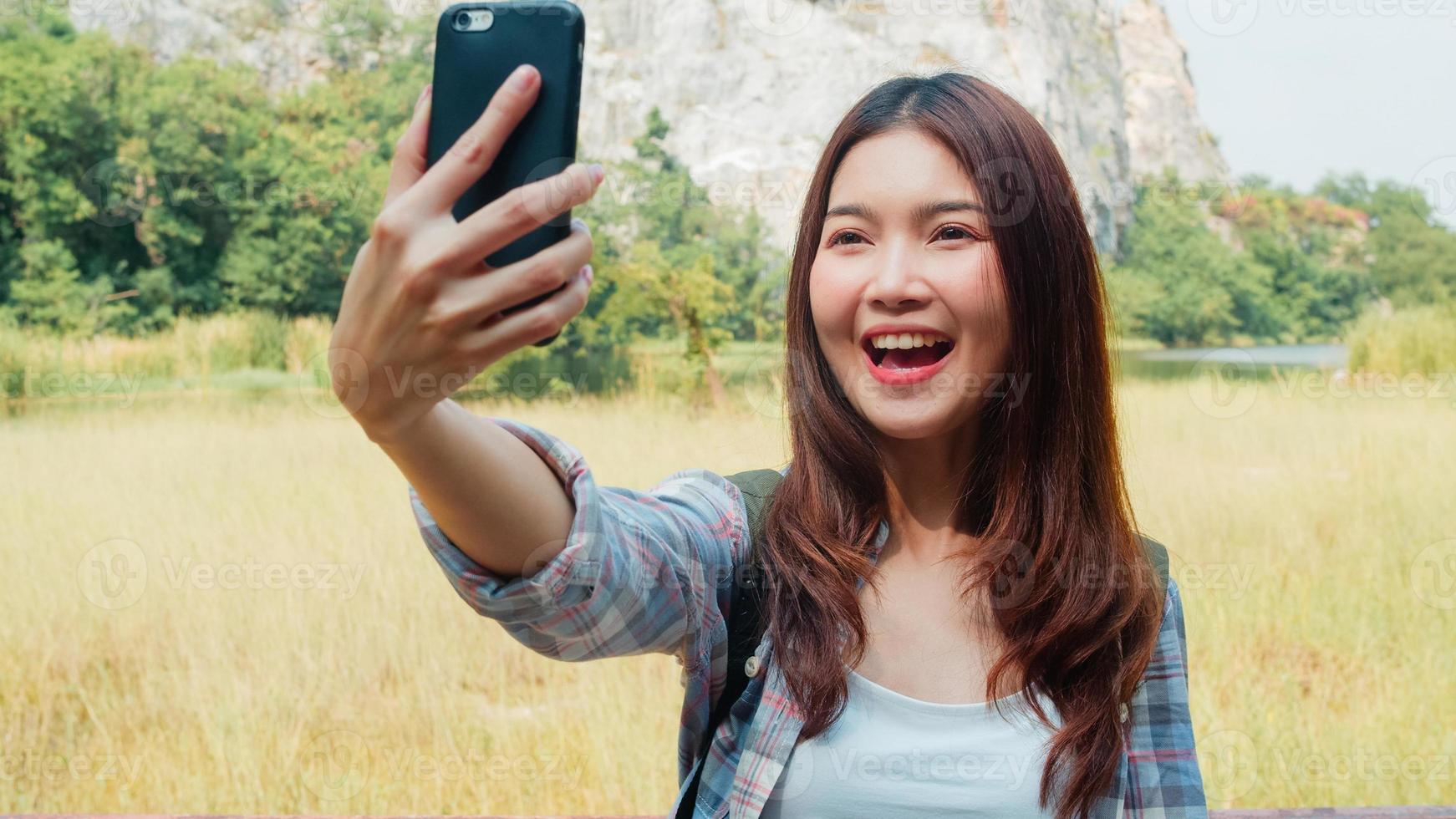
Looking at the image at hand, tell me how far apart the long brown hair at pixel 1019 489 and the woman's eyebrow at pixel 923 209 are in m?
0.02

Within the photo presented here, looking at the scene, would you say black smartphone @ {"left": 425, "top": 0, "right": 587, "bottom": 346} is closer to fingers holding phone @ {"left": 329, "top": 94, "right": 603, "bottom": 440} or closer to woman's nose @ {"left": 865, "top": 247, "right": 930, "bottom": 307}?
fingers holding phone @ {"left": 329, "top": 94, "right": 603, "bottom": 440}

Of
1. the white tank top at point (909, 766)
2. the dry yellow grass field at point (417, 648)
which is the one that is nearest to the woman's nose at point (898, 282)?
the white tank top at point (909, 766)

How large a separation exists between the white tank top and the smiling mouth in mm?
246

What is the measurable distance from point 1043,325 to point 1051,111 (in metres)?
5.87

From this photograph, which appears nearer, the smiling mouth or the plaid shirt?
the plaid shirt

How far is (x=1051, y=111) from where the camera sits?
6180 mm

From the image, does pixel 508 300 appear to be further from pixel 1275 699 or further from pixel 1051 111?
pixel 1051 111

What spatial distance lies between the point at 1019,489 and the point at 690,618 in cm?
34

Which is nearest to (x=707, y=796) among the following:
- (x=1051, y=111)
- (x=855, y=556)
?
(x=855, y=556)

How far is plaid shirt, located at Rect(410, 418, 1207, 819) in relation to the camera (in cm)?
57

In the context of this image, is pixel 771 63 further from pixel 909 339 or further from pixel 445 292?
pixel 445 292

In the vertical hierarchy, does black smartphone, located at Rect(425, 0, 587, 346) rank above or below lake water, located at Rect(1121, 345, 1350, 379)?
above

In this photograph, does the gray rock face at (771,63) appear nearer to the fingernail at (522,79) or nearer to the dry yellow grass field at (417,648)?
the dry yellow grass field at (417,648)

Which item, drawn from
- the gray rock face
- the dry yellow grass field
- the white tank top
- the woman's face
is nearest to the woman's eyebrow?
the woman's face
